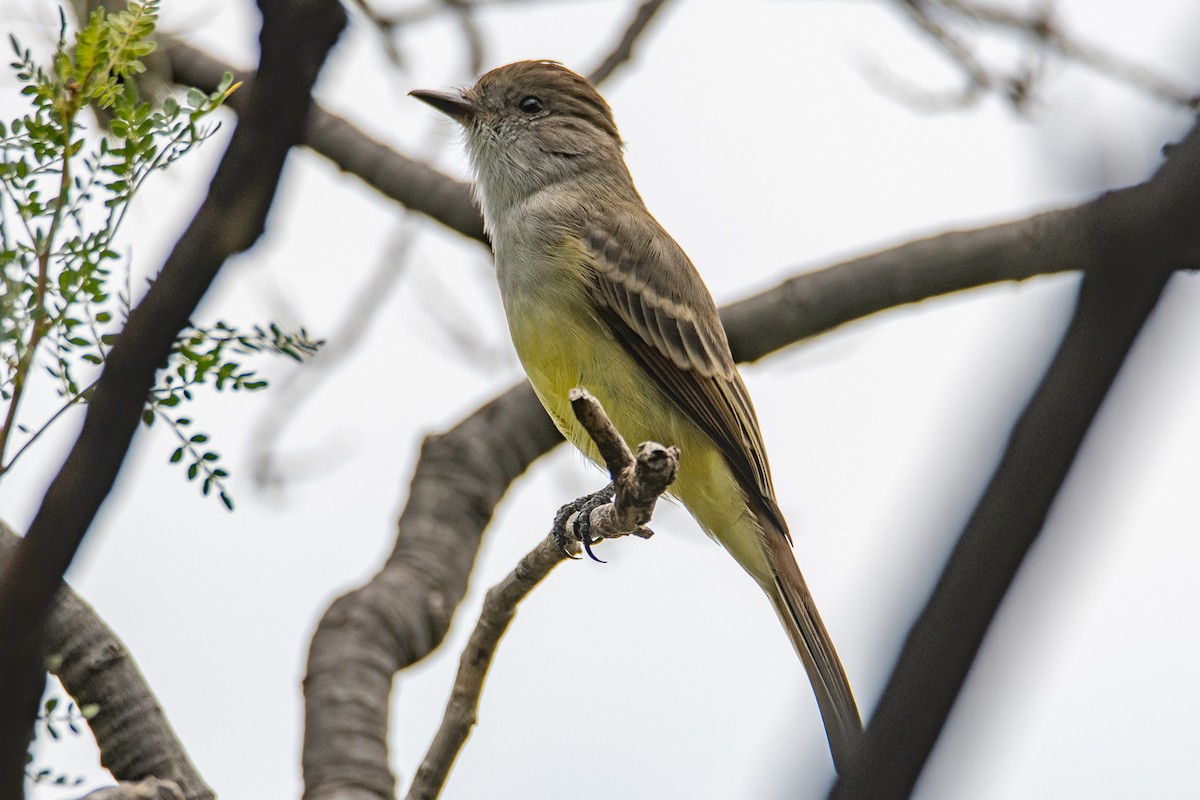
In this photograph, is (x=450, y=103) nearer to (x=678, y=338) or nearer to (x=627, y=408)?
(x=678, y=338)

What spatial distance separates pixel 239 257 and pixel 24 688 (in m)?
0.71

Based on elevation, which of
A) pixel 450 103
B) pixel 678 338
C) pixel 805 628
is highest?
pixel 450 103

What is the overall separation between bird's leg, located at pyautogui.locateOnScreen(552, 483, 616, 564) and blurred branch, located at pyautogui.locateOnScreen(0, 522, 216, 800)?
1147 mm

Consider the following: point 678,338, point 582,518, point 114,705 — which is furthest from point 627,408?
point 114,705

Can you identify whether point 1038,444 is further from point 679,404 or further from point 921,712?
→ point 679,404

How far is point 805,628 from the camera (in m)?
4.71

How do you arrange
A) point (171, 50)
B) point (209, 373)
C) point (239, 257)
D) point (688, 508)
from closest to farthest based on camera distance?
point (239, 257)
point (209, 373)
point (688, 508)
point (171, 50)

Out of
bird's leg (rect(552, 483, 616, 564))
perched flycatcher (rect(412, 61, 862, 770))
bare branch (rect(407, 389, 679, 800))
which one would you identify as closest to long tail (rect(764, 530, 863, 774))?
perched flycatcher (rect(412, 61, 862, 770))

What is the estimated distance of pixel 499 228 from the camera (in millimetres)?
5199

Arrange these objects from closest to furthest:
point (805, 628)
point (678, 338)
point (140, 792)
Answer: point (140, 792), point (805, 628), point (678, 338)

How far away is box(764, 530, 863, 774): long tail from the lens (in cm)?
444

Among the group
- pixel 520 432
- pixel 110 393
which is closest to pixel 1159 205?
pixel 110 393

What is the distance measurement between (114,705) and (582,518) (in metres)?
1.48

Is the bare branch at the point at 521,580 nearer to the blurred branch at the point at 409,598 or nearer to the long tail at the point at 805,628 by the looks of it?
the blurred branch at the point at 409,598
